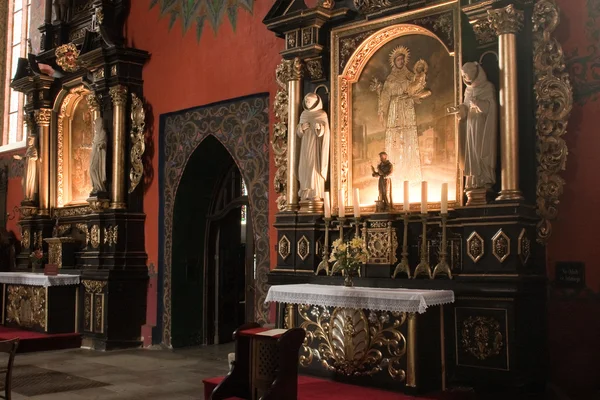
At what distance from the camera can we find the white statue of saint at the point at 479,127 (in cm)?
650

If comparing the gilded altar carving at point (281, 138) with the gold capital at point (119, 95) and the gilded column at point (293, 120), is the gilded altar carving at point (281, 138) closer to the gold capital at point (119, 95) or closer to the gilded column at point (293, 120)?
the gilded column at point (293, 120)

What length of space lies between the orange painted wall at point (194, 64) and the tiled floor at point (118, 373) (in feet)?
3.44

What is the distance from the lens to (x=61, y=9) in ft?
41.2

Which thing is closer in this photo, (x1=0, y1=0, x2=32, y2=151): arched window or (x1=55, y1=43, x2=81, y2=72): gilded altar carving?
(x1=55, y1=43, x2=81, y2=72): gilded altar carving

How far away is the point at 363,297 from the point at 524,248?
1.47 m

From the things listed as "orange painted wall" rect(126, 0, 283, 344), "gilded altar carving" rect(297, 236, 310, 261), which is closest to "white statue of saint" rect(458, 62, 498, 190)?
"gilded altar carving" rect(297, 236, 310, 261)

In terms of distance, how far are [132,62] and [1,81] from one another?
5775 millimetres

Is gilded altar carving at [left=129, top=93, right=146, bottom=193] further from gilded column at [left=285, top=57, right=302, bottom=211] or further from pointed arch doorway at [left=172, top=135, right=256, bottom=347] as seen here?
gilded column at [left=285, top=57, right=302, bottom=211]

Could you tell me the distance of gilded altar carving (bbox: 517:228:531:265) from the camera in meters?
6.28

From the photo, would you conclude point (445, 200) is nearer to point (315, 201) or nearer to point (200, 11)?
point (315, 201)

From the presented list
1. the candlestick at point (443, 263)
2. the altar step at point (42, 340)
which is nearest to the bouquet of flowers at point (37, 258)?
the altar step at point (42, 340)

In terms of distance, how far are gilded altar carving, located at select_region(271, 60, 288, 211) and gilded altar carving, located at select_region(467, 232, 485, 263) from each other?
259 cm

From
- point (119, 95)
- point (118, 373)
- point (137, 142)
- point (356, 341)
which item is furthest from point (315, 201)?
point (119, 95)

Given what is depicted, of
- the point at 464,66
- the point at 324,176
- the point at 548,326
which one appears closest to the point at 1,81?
the point at 324,176
